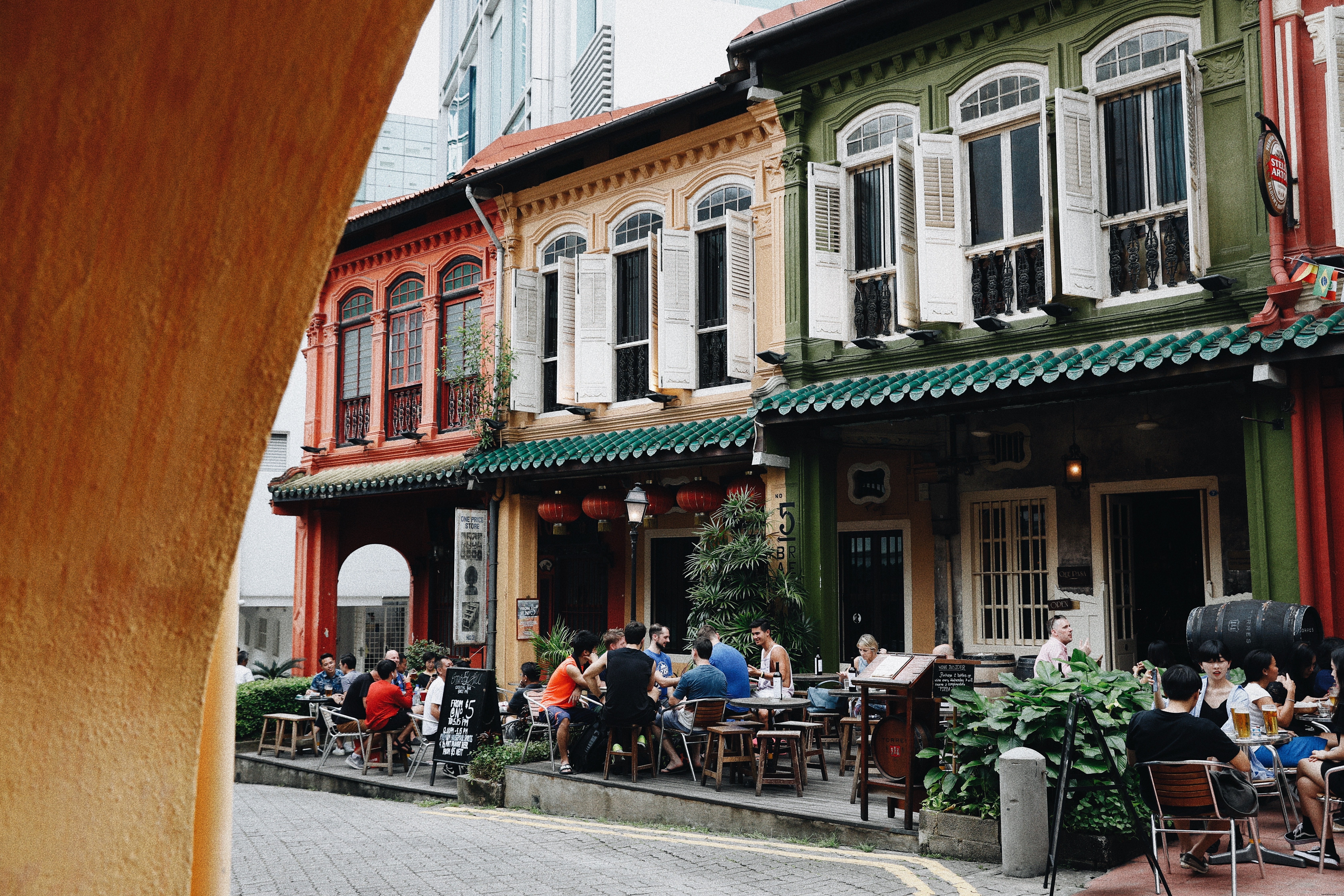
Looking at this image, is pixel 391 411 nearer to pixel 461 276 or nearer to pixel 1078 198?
pixel 461 276

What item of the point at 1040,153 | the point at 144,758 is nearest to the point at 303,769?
the point at 1040,153

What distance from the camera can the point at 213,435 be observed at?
211cm

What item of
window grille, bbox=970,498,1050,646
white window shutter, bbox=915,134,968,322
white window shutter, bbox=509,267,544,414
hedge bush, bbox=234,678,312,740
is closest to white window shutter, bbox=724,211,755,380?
white window shutter, bbox=915,134,968,322

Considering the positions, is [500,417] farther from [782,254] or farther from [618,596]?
[782,254]

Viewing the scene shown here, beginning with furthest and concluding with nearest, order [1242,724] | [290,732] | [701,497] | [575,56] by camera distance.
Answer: [575,56], [290,732], [701,497], [1242,724]

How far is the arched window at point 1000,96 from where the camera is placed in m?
12.3

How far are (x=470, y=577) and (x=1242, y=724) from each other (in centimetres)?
1193

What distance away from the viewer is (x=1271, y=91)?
1036cm

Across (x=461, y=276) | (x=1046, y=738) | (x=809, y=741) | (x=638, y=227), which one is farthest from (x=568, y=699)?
(x=461, y=276)

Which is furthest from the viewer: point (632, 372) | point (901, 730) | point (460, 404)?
point (460, 404)

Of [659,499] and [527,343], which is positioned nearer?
[659,499]

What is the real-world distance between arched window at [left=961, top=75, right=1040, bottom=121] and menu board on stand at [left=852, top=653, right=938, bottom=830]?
667 centimetres

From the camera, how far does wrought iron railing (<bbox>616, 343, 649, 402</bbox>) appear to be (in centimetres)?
1598

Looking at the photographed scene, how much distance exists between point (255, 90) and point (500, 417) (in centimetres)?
1565
